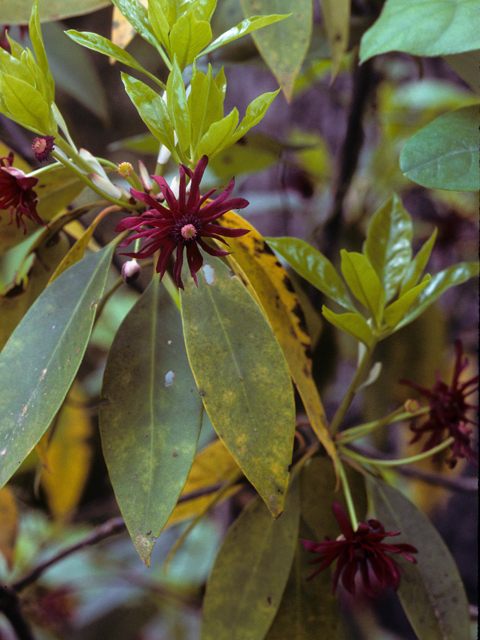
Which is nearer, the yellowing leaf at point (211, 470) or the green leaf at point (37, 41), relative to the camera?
the green leaf at point (37, 41)

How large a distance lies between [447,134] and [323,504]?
0.38m

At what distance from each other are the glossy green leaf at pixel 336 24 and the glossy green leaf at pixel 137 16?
24 centimetres

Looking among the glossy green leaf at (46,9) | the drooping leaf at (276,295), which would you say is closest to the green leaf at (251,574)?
the drooping leaf at (276,295)

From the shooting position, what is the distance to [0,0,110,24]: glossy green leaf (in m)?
0.53

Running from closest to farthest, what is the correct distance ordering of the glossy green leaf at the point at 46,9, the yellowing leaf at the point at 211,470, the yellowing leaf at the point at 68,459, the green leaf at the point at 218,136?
the green leaf at the point at 218,136, the glossy green leaf at the point at 46,9, the yellowing leaf at the point at 211,470, the yellowing leaf at the point at 68,459

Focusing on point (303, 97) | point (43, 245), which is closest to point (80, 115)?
→ point (303, 97)

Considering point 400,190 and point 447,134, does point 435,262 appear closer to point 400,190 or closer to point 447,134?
point 400,190

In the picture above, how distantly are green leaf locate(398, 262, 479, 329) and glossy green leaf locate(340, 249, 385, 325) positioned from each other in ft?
0.12

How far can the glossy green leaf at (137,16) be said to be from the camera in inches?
14.4

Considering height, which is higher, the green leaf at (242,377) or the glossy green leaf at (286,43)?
the glossy green leaf at (286,43)

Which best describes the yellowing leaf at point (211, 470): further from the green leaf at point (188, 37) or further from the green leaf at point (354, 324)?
the green leaf at point (188, 37)

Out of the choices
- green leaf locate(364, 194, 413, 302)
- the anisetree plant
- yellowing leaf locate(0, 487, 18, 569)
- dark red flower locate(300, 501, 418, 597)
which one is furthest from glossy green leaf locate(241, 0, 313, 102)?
yellowing leaf locate(0, 487, 18, 569)

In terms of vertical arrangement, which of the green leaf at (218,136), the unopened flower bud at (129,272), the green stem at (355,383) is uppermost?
the green leaf at (218,136)

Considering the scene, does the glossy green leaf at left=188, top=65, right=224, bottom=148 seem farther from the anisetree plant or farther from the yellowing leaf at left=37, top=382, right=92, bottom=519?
the yellowing leaf at left=37, top=382, right=92, bottom=519
